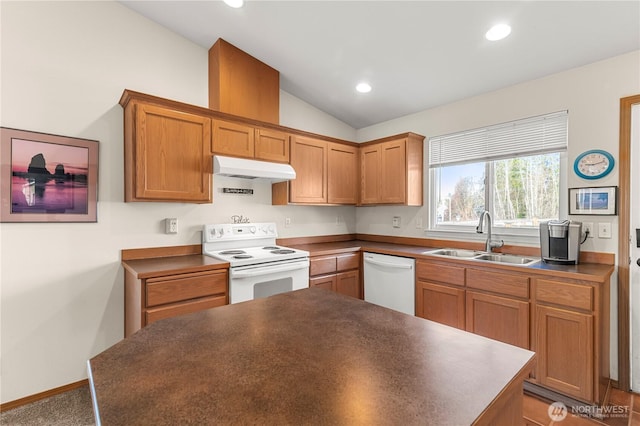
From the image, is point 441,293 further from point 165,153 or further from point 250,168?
point 165,153

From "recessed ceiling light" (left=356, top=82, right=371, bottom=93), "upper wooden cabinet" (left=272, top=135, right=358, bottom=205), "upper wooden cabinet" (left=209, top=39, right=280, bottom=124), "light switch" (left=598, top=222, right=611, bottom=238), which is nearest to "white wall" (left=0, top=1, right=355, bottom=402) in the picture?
"upper wooden cabinet" (left=209, top=39, right=280, bottom=124)

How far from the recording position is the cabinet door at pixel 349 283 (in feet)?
10.7

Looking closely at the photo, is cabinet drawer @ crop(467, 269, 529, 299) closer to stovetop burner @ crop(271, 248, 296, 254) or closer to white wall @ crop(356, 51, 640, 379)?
white wall @ crop(356, 51, 640, 379)

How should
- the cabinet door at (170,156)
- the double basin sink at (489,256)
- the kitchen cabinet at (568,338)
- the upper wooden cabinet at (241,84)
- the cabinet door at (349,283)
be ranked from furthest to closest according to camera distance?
the cabinet door at (349,283) < the upper wooden cabinet at (241,84) < the double basin sink at (489,256) < the cabinet door at (170,156) < the kitchen cabinet at (568,338)

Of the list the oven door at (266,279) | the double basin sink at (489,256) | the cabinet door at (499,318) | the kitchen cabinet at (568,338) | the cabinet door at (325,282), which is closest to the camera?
the kitchen cabinet at (568,338)

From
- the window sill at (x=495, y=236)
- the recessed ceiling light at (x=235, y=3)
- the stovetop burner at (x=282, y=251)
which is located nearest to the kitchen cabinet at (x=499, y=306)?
the window sill at (x=495, y=236)

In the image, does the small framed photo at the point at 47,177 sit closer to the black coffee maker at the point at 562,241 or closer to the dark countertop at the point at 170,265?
the dark countertop at the point at 170,265

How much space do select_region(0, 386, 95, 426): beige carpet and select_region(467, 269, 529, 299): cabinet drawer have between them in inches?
116

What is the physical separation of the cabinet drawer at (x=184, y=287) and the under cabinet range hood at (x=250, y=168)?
880 mm

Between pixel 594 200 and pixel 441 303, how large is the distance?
1.44 metres

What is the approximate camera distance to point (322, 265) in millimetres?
3133

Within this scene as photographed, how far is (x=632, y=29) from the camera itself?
201 cm

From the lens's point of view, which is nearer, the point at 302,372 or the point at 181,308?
the point at 302,372

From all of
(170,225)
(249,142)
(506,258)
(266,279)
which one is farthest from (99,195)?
(506,258)
